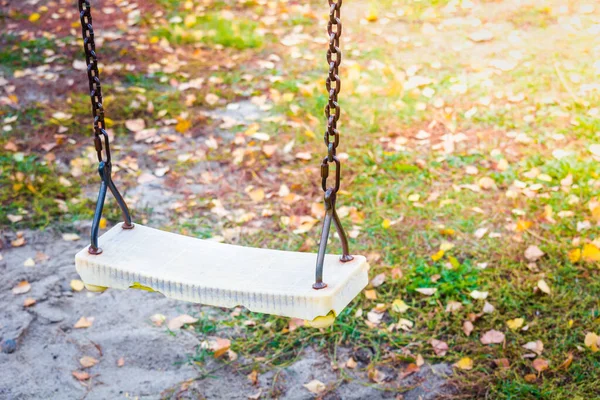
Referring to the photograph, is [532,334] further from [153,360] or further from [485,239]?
[153,360]

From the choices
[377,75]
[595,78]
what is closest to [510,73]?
[595,78]

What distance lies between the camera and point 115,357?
3.02 metres

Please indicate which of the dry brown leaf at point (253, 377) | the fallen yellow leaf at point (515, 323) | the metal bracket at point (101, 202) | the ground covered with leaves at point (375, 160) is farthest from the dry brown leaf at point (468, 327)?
the metal bracket at point (101, 202)

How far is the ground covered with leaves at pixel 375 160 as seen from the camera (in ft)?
9.87

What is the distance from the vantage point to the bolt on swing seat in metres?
2.05

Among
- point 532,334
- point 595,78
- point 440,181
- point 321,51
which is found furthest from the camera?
point 321,51

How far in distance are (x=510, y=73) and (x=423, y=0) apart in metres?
1.75

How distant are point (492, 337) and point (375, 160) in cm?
158

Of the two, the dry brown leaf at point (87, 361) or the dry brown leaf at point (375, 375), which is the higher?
the dry brown leaf at point (375, 375)

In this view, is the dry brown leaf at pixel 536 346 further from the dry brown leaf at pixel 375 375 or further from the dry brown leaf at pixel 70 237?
the dry brown leaf at pixel 70 237

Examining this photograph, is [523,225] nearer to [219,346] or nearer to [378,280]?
[378,280]

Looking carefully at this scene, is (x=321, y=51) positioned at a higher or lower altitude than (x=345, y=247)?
lower

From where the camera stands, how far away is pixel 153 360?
9.81 ft

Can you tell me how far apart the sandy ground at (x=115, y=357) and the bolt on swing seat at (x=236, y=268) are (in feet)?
2.21
